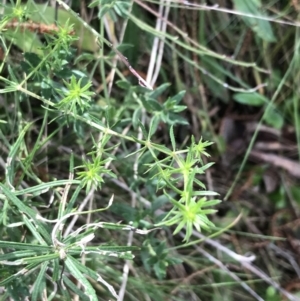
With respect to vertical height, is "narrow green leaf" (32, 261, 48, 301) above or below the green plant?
below

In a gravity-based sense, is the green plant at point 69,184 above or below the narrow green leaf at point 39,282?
above

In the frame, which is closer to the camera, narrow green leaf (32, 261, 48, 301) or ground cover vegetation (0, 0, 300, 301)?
narrow green leaf (32, 261, 48, 301)

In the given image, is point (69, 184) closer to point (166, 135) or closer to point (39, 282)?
point (39, 282)

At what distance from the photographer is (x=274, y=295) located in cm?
110

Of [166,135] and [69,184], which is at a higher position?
[69,184]

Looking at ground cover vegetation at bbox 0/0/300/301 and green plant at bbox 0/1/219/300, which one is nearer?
green plant at bbox 0/1/219/300

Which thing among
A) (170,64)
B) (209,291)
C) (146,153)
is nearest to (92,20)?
(170,64)

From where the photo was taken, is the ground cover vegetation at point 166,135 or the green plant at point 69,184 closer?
the green plant at point 69,184

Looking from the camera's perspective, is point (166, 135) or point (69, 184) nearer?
point (69, 184)

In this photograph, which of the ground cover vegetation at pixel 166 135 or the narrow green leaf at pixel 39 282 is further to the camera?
the ground cover vegetation at pixel 166 135

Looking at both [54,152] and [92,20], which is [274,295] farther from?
[92,20]

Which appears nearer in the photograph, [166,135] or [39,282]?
[39,282]

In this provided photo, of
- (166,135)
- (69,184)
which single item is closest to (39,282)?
(69,184)

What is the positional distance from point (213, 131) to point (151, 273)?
373 mm
